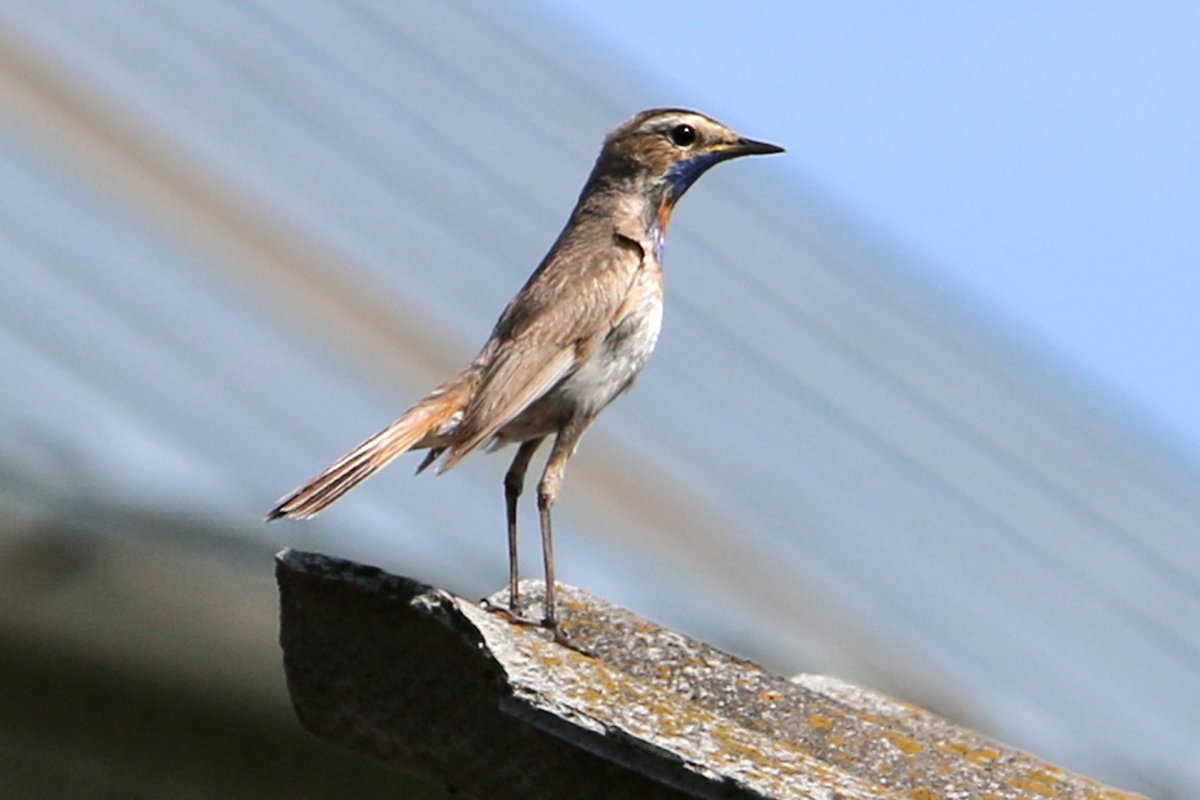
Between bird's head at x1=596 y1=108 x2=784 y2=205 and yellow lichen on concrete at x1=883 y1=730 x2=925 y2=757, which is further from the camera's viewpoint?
bird's head at x1=596 y1=108 x2=784 y2=205

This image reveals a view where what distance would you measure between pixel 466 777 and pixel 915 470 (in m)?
6.36

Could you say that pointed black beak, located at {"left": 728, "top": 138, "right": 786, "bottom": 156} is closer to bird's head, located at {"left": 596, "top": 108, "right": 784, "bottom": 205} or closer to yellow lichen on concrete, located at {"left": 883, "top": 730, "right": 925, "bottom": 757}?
bird's head, located at {"left": 596, "top": 108, "right": 784, "bottom": 205}

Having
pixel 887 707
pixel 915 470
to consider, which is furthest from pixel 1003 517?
pixel 887 707

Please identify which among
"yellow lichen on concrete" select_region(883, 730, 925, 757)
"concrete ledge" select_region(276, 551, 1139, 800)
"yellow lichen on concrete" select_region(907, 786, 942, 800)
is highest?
"yellow lichen on concrete" select_region(883, 730, 925, 757)

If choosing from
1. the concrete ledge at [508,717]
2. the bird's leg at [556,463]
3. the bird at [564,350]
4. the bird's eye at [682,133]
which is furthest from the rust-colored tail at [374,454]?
the bird's eye at [682,133]

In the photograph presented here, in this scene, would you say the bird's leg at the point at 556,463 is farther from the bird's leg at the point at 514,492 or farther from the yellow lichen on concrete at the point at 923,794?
the yellow lichen on concrete at the point at 923,794

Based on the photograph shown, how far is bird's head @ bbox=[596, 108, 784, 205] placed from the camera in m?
6.74

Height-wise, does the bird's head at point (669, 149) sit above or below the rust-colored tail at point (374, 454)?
above

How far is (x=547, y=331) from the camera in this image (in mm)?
5953

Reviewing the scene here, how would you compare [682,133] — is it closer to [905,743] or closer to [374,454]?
[374,454]

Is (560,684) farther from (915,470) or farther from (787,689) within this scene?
(915,470)

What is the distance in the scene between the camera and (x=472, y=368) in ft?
19.6

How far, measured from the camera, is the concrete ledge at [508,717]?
3.76 metres

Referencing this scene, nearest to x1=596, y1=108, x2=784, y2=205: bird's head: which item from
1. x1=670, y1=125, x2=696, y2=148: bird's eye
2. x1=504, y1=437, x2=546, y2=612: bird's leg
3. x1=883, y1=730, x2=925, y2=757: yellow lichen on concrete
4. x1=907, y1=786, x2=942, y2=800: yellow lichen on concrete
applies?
x1=670, y1=125, x2=696, y2=148: bird's eye
